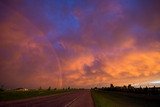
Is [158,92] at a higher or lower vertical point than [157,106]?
higher

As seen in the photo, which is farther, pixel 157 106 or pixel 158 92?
pixel 158 92

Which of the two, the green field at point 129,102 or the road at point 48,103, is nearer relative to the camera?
the road at point 48,103

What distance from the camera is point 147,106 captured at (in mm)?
31203

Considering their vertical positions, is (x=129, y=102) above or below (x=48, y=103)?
above

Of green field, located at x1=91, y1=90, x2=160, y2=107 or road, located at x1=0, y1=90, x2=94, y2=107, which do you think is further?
green field, located at x1=91, y1=90, x2=160, y2=107

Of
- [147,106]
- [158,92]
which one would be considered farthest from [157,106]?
[158,92]

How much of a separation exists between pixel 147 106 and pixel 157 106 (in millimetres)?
2017

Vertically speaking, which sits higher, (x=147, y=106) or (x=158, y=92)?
(x=158, y=92)

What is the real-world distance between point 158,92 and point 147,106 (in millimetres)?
16775

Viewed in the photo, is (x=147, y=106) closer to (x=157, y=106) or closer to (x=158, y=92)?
(x=157, y=106)

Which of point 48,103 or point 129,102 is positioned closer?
point 48,103

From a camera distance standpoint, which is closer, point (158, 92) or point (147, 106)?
point (147, 106)

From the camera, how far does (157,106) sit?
29.4 m

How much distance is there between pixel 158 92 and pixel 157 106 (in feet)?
59.5
